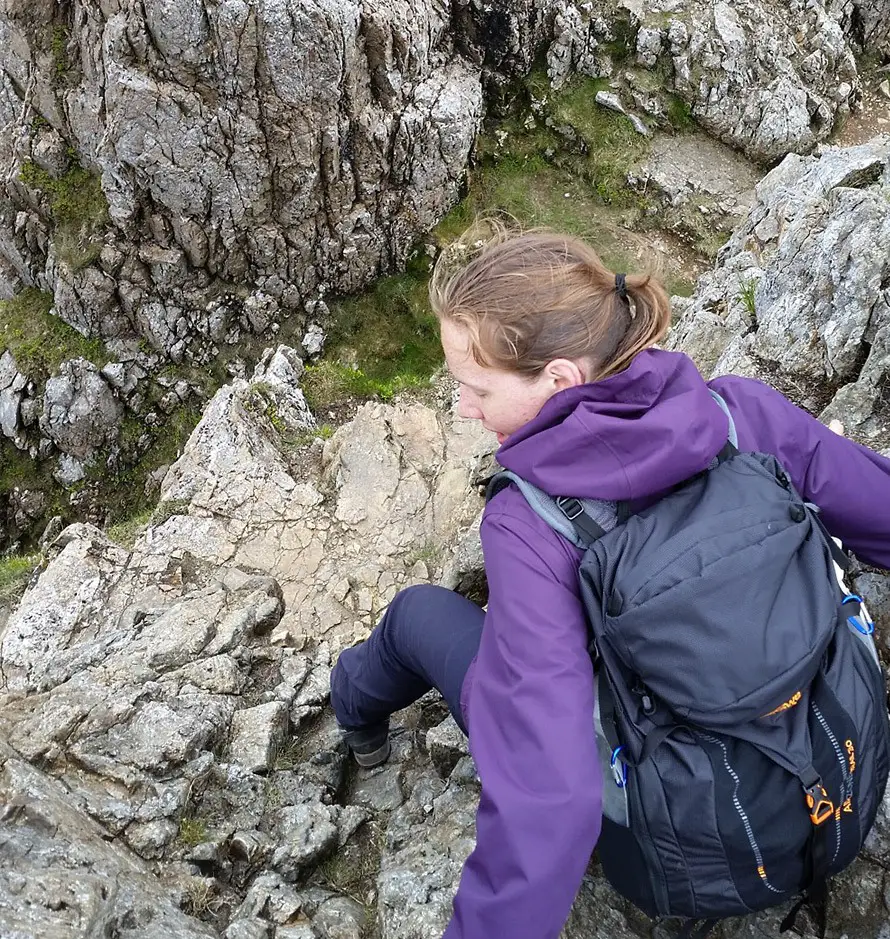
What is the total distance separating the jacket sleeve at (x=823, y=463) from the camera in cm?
329

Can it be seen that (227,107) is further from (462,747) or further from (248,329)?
(462,747)

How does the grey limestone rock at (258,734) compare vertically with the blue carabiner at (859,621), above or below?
below

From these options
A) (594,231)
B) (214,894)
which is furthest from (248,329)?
(214,894)

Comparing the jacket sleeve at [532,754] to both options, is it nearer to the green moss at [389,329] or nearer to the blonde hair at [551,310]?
the blonde hair at [551,310]

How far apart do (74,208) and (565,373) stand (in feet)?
53.8

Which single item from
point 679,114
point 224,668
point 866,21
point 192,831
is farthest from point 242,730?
point 866,21

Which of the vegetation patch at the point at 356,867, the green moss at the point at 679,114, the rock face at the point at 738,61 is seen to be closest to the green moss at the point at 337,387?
the vegetation patch at the point at 356,867

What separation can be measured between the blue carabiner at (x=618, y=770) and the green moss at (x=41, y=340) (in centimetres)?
1662

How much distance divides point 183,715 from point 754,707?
3.96 meters

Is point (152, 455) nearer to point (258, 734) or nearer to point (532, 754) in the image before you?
point (258, 734)

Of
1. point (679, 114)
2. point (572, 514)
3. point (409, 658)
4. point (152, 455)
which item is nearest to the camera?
point (572, 514)

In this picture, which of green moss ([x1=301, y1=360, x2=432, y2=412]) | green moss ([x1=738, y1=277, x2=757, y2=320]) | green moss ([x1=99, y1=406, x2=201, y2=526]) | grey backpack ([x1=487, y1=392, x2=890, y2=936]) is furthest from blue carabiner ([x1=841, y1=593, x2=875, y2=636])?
green moss ([x1=99, y1=406, x2=201, y2=526])

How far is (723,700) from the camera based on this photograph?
2.51 m

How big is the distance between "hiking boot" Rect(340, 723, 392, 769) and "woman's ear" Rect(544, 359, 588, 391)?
2.78 m
